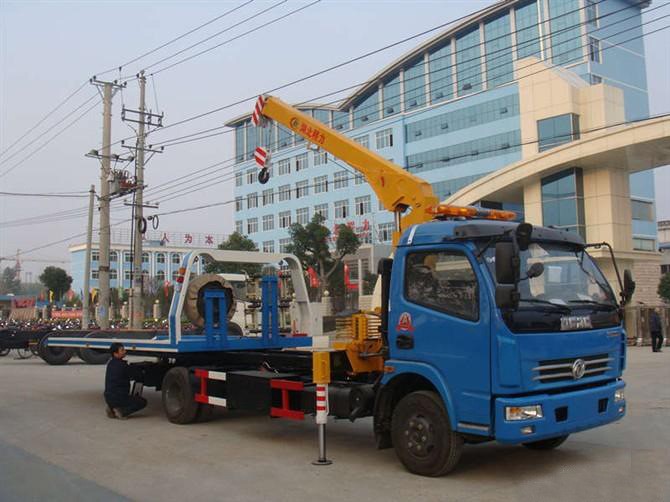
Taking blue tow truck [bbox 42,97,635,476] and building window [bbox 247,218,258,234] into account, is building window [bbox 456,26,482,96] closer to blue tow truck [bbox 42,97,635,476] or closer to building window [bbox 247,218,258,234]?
building window [bbox 247,218,258,234]

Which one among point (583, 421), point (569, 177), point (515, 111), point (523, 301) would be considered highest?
point (515, 111)

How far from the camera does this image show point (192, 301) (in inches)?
401

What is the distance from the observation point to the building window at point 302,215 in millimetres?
74250

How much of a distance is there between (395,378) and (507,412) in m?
1.40

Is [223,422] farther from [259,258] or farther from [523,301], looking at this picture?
[523,301]

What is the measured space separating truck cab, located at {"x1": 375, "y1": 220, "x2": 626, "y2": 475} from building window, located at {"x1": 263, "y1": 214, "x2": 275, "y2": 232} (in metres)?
72.9

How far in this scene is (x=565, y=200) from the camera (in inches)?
1305

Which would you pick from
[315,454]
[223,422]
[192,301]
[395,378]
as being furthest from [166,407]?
[395,378]

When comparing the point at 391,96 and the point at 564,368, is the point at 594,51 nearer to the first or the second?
the point at 391,96

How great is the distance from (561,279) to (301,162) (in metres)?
69.6

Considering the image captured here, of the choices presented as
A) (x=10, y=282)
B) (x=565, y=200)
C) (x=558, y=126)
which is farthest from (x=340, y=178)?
(x=10, y=282)

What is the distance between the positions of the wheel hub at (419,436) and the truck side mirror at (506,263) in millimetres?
1748

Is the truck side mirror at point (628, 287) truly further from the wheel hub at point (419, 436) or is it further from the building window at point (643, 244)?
the building window at point (643, 244)

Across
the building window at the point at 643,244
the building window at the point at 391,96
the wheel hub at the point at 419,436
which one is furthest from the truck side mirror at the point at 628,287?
the building window at the point at 391,96
